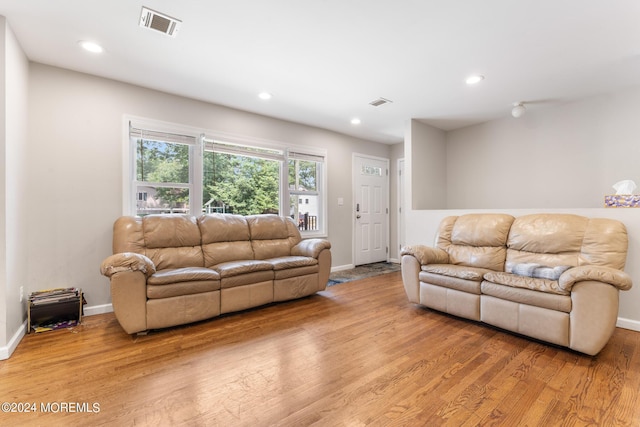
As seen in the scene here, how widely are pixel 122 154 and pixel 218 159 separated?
108cm

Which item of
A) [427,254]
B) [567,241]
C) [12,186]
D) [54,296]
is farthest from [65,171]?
[567,241]

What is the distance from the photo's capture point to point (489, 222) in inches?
125

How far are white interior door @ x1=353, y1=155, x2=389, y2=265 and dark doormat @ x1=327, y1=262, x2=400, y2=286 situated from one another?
0.60 ft

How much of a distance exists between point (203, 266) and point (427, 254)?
8.14 ft

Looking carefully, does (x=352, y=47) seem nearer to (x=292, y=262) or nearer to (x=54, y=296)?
(x=292, y=262)

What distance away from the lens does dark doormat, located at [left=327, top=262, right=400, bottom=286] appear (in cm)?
443

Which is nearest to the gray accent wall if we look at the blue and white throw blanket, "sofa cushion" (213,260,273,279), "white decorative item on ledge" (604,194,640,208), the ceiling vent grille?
"sofa cushion" (213,260,273,279)

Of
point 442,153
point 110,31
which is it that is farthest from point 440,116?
point 110,31

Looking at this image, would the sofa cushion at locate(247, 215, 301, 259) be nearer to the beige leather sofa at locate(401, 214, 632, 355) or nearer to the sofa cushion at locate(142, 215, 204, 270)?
the sofa cushion at locate(142, 215, 204, 270)

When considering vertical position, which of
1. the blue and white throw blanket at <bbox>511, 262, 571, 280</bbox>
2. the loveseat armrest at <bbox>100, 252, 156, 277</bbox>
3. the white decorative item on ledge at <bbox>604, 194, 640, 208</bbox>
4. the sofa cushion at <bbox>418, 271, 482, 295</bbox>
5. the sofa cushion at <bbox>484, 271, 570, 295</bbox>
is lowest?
the sofa cushion at <bbox>418, 271, 482, 295</bbox>

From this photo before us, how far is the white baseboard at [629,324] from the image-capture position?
2.57 meters

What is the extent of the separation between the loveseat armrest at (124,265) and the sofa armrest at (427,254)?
8.49ft

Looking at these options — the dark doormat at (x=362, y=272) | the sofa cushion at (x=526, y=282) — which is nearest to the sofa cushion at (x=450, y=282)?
the sofa cushion at (x=526, y=282)

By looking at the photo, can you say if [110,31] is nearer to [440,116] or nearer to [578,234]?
[440,116]
